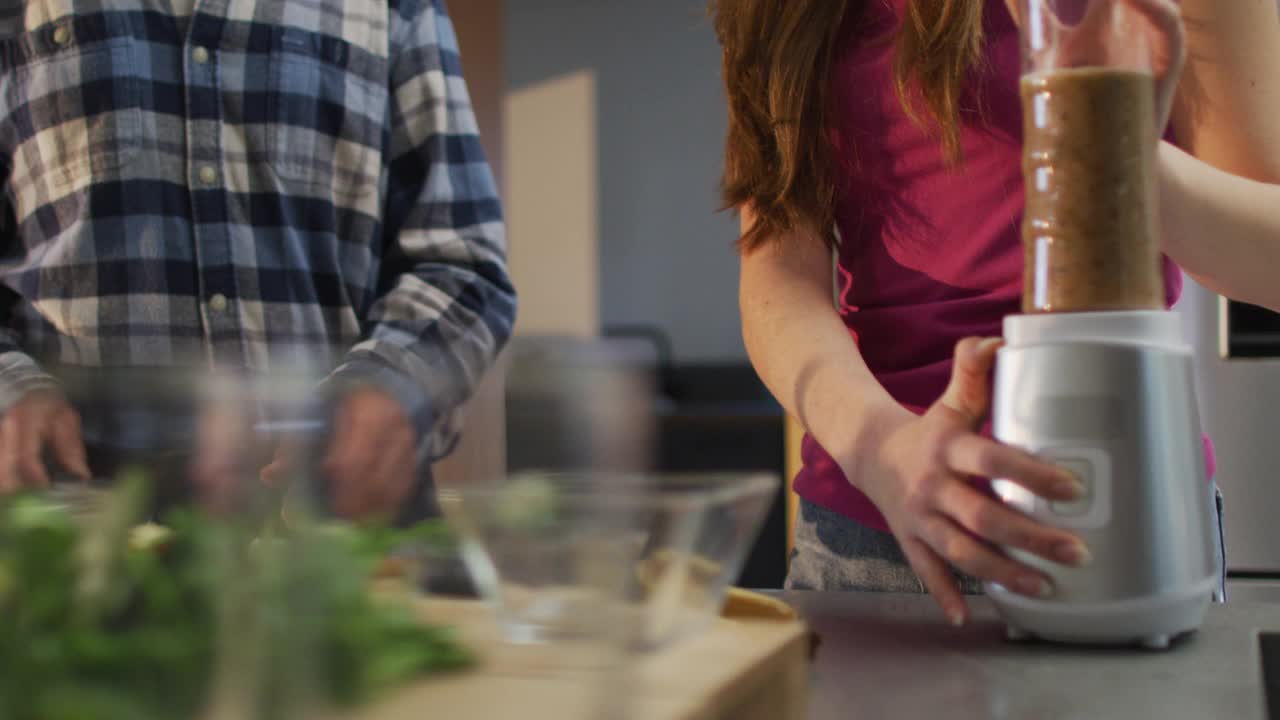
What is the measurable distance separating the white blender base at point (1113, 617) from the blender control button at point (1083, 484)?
0.14 ft

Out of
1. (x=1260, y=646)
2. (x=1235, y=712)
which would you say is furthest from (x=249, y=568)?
(x=1260, y=646)

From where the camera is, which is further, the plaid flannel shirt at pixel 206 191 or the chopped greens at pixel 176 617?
the plaid flannel shirt at pixel 206 191

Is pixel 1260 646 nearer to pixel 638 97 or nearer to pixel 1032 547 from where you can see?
pixel 1032 547

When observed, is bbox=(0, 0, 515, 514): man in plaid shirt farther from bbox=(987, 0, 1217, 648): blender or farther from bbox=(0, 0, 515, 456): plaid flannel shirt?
bbox=(987, 0, 1217, 648): blender

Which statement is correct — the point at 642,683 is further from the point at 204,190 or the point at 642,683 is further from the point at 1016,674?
the point at 204,190

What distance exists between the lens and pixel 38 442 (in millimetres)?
290

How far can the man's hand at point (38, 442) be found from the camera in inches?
11.0

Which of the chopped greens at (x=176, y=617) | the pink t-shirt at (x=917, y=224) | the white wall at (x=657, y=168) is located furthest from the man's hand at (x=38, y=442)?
the white wall at (x=657, y=168)

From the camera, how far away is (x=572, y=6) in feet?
15.2

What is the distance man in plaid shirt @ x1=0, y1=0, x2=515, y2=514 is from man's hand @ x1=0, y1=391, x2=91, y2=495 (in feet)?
2.38

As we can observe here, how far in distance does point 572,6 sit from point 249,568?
465 centimetres

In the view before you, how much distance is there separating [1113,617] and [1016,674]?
0.06 metres

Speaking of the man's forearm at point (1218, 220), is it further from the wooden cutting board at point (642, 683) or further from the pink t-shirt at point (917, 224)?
the wooden cutting board at point (642, 683)

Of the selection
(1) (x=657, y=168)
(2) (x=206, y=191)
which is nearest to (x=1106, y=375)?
(2) (x=206, y=191)
